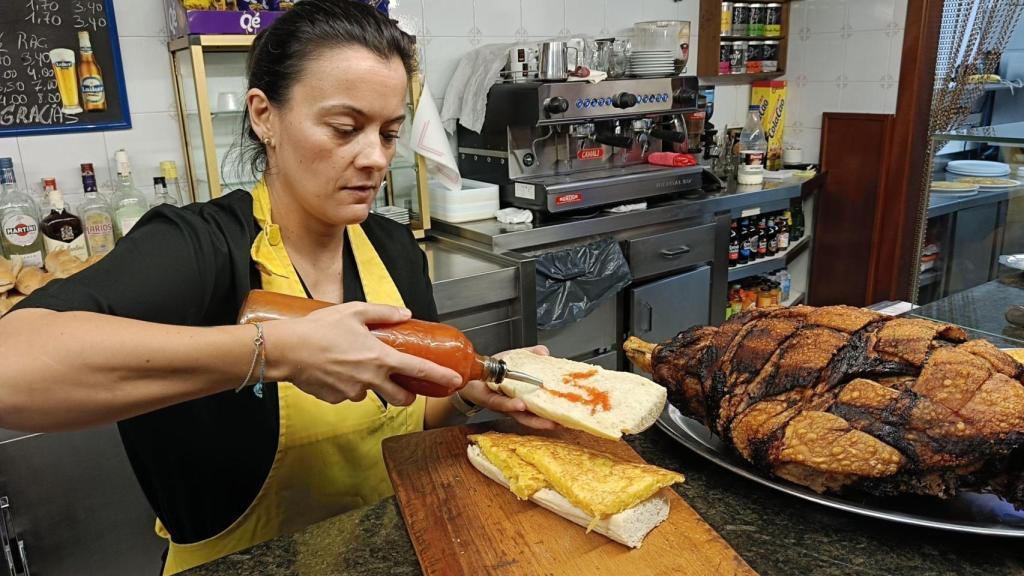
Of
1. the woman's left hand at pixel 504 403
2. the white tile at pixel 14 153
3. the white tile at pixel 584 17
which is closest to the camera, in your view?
the woman's left hand at pixel 504 403

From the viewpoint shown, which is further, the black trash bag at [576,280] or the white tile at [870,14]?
the white tile at [870,14]

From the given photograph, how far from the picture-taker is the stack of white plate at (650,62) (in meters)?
3.30

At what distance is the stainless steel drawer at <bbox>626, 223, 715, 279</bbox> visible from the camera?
3.15 m

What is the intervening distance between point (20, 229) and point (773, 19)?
3991 mm

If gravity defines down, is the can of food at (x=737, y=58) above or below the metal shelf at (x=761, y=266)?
above

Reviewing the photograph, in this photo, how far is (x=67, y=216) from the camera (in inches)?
96.6

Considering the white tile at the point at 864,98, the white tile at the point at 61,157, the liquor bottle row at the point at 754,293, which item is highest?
the white tile at the point at 864,98

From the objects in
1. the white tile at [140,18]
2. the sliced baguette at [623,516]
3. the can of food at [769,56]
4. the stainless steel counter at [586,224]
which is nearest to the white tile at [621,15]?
the can of food at [769,56]

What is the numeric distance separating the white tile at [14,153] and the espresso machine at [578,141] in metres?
1.73

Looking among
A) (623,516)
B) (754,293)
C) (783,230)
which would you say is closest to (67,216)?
(623,516)

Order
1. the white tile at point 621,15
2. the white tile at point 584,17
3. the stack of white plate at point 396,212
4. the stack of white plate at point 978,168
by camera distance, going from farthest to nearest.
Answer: the white tile at point 621,15
the white tile at point 584,17
the stack of white plate at point 396,212
the stack of white plate at point 978,168

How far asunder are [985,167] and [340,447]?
274 cm

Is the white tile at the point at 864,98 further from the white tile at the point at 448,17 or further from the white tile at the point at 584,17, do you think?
the white tile at the point at 448,17

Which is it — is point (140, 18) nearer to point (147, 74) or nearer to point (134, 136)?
point (147, 74)
